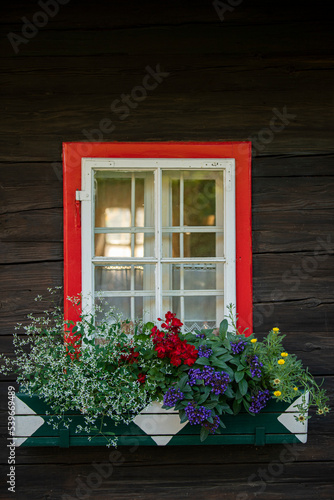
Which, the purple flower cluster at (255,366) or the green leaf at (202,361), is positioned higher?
the green leaf at (202,361)

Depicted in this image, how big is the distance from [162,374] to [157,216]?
76 cm

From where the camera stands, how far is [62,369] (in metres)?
2.20

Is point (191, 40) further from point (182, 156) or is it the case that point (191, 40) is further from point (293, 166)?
point (293, 166)

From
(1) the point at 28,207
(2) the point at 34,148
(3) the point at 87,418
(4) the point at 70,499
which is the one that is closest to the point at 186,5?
(2) the point at 34,148

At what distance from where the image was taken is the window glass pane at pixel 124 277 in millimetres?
2455

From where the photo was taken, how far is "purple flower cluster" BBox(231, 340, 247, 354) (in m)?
2.16

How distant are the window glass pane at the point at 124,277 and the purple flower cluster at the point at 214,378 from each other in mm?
547

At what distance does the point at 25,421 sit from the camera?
7.27ft

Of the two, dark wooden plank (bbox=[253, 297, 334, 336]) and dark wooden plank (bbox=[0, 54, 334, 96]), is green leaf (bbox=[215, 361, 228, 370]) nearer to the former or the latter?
dark wooden plank (bbox=[253, 297, 334, 336])

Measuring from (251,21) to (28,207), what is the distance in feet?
4.76

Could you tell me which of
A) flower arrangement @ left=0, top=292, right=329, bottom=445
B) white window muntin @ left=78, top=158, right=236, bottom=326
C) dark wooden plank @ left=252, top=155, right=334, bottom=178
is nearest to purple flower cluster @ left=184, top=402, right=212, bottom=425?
flower arrangement @ left=0, top=292, right=329, bottom=445

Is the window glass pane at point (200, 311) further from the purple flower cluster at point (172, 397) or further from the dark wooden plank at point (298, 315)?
the purple flower cluster at point (172, 397)

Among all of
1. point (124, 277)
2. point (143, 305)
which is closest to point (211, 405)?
point (143, 305)

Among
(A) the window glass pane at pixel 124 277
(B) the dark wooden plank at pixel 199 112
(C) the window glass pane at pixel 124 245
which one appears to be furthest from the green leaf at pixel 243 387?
(B) the dark wooden plank at pixel 199 112
